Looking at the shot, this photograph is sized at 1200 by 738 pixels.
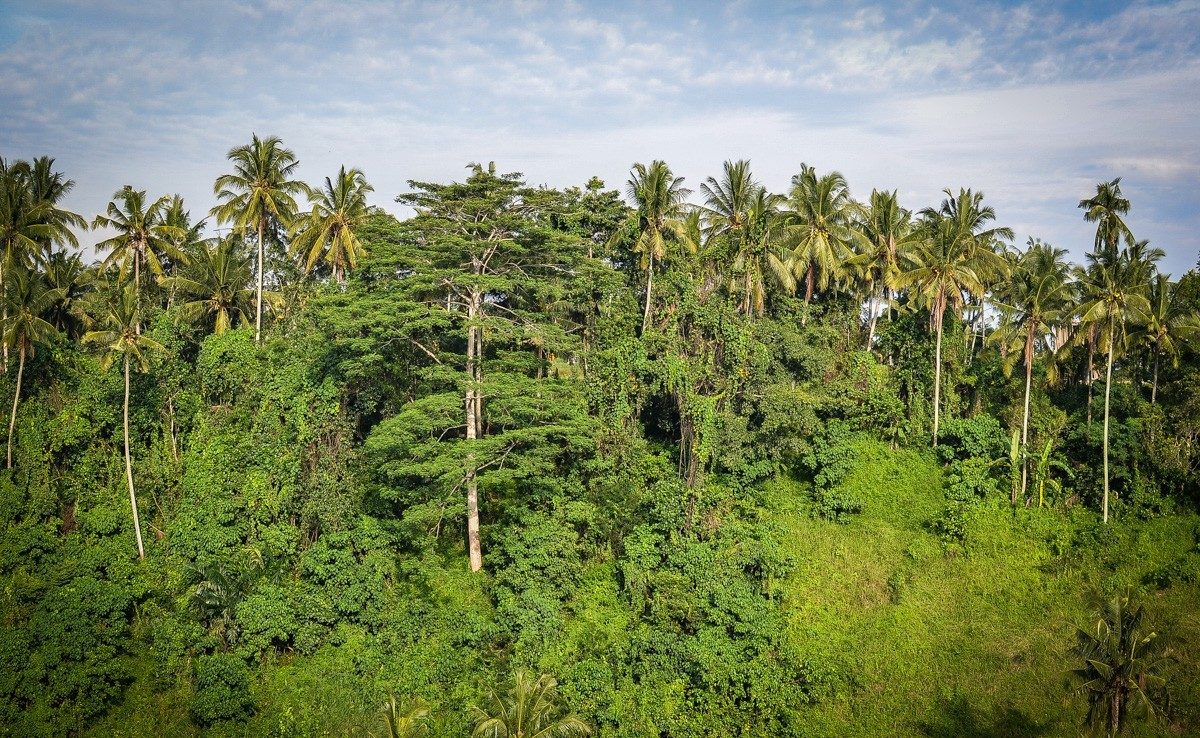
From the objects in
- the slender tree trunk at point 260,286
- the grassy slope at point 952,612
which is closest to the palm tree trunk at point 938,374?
the grassy slope at point 952,612

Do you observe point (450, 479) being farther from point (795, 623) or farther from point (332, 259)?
point (332, 259)

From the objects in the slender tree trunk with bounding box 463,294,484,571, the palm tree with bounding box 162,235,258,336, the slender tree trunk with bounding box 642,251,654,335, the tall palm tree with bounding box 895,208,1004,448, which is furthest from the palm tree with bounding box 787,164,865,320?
the palm tree with bounding box 162,235,258,336

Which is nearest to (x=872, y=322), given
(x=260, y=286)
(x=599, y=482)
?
(x=599, y=482)

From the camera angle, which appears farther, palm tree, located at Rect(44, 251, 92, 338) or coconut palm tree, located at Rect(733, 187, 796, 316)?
palm tree, located at Rect(44, 251, 92, 338)

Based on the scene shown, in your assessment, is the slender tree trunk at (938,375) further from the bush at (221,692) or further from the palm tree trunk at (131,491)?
the palm tree trunk at (131,491)

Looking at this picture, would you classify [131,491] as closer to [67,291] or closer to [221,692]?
[221,692]

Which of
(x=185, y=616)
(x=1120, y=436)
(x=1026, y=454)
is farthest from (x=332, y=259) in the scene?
(x=1120, y=436)

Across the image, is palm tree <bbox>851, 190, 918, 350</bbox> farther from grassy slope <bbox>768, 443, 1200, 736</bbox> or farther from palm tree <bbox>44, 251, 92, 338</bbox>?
palm tree <bbox>44, 251, 92, 338</bbox>
